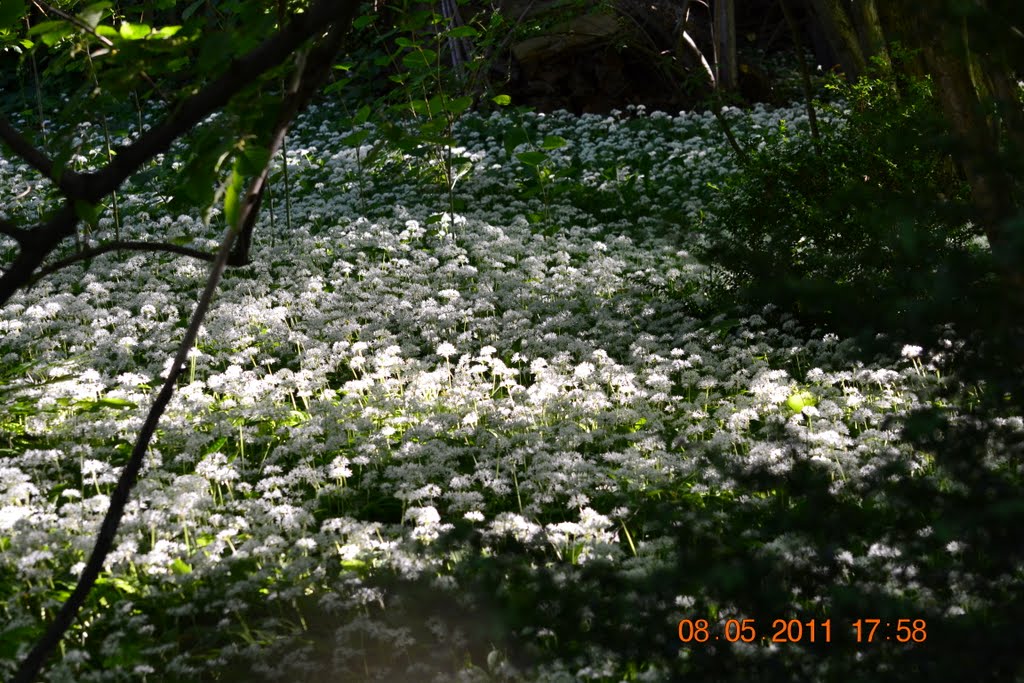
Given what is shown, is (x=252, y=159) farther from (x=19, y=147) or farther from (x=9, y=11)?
(x=9, y=11)

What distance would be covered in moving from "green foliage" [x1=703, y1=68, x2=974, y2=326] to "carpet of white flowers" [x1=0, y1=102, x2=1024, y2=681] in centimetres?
12

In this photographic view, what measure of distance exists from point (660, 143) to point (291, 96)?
28.4 feet

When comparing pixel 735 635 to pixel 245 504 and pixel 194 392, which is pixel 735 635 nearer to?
pixel 245 504

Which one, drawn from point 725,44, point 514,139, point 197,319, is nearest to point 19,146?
point 197,319

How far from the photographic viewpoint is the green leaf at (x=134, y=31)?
190 cm

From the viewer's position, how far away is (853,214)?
14.0 ft

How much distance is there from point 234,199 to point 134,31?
478 mm

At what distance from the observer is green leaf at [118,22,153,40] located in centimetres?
190

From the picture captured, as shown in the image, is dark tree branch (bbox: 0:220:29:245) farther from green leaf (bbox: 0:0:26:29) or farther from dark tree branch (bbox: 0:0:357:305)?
green leaf (bbox: 0:0:26:29)

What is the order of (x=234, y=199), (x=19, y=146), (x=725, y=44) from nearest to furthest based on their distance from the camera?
Result: (x=234, y=199), (x=19, y=146), (x=725, y=44)

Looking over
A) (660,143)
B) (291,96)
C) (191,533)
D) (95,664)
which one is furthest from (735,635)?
(660,143)

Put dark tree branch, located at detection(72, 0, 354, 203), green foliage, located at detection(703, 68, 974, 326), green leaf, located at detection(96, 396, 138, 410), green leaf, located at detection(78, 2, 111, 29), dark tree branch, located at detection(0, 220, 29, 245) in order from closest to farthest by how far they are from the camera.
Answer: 1. green foliage, located at detection(703, 68, 974, 326)
2. dark tree branch, located at detection(72, 0, 354, 203)
3. dark tree branch, located at detection(0, 220, 29, 245)
4. green leaf, located at detection(78, 2, 111, 29)
5. green leaf, located at detection(96, 396, 138, 410)

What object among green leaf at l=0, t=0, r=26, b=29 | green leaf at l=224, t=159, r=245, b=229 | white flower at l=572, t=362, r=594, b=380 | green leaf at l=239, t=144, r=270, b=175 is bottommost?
white flower at l=572, t=362, r=594, b=380
